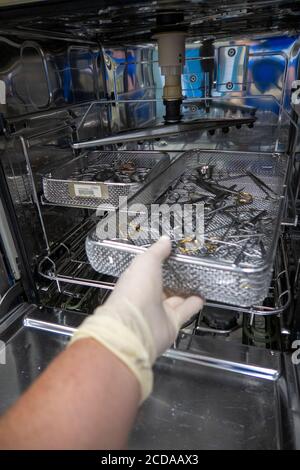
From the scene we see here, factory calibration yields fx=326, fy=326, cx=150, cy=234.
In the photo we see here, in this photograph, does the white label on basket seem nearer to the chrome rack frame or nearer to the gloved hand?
the chrome rack frame

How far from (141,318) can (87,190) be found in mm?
510

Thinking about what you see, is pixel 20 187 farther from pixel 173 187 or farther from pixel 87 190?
pixel 173 187

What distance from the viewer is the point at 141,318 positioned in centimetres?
48

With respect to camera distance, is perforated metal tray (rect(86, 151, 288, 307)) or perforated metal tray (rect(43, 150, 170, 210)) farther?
perforated metal tray (rect(43, 150, 170, 210))

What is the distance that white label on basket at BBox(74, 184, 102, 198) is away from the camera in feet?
2.92

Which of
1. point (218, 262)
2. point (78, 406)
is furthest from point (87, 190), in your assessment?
point (78, 406)

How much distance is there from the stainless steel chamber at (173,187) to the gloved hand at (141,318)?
6cm

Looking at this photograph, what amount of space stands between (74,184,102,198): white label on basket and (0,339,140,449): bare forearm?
0.52 m

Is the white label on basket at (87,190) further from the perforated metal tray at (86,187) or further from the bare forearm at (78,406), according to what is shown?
the bare forearm at (78,406)

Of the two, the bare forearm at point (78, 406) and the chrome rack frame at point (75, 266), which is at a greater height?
the bare forearm at point (78, 406)

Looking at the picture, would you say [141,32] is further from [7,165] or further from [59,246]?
[59,246]

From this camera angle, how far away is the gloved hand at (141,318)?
45cm

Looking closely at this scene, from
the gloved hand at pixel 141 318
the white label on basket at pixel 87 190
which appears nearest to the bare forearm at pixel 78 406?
the gloved hand at pixel 141 318

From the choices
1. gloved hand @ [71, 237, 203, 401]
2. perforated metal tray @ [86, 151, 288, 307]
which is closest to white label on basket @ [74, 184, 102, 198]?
perforated metal tray @ [86, 151, 288, 307]
